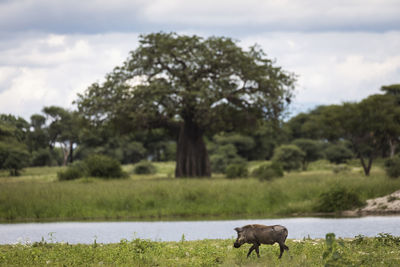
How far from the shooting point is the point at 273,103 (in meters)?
44.4

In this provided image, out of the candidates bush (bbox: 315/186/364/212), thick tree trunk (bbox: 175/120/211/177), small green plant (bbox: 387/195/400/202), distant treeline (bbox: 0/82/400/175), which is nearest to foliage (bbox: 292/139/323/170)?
distant treeline (bbox: 0/82/400/175)

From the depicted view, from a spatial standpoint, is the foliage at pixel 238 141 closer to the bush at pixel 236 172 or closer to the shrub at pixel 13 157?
the shrub at pixel 13 157

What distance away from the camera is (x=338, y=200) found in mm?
26219

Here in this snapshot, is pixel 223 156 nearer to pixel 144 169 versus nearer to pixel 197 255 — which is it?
pixel 144 169

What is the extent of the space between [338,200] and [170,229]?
916 centimetres

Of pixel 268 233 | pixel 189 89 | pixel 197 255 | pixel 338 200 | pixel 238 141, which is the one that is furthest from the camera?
pixel 238 141

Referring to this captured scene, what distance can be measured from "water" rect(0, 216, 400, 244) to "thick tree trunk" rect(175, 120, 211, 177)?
23.2 meters

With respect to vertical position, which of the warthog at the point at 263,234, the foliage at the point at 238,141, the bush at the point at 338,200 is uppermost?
the foliage at the point at 238,141

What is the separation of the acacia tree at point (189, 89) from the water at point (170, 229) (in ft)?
65.8

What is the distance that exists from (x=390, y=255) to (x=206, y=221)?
13234 millimetres

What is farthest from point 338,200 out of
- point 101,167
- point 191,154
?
point 101,167

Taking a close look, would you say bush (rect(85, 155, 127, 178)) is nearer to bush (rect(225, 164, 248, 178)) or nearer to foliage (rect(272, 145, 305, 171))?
bush (rect(225, 164, 248, 178))

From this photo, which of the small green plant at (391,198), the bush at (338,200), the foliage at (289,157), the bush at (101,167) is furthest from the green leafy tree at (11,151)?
the small green plant at (391,198)

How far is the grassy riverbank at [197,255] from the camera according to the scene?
10500 mm
